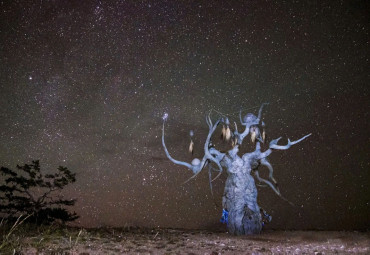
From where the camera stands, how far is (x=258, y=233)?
11.5 meters

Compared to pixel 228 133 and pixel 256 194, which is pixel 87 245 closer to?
pixel 228 133

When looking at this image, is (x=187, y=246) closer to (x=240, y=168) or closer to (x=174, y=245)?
(x=174, y=245)

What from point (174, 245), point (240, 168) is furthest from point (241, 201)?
point (174, 245)

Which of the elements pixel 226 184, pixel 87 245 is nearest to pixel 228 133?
pixel 226 184

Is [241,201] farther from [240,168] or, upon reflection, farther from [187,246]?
[187,246]

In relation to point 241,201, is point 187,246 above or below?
below

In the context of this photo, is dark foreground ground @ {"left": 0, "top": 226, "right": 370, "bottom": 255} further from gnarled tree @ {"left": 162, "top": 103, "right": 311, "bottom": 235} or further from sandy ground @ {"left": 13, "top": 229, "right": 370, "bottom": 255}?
gnarled tree @ {"left": 162, "top": 103, "right": 311, "bottom": 235}

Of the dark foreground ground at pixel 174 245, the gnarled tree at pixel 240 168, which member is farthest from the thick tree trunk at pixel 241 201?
the dark foreground ground at pixel 174 245

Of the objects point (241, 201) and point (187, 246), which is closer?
point (187, 246)

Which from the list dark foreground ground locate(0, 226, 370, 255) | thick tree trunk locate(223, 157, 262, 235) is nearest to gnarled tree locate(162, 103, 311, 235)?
thick tree trunk locate(223, 157, 262, 235)

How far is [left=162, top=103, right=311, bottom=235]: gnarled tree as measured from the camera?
11742mm

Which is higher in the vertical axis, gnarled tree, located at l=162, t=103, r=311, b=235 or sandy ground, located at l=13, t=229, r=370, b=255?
gnarled tree, located at l=162, t=103, r=311, b=235

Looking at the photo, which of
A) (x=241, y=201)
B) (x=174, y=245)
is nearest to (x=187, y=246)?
(x=174, y=245)

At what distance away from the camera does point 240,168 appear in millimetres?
12016
